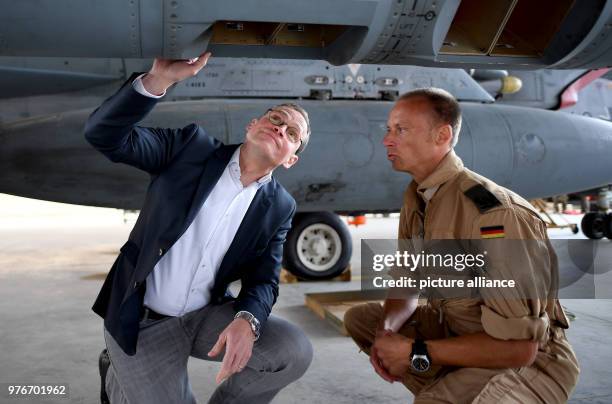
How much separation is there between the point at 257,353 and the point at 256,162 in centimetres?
73

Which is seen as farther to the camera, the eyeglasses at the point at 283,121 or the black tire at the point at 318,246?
the black tire at the point at 318,246

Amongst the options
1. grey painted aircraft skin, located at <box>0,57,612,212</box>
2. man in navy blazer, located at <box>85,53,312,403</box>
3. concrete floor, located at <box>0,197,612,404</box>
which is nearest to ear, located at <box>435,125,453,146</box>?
man in navy blazer, located at <box>85,53,312,403</box>

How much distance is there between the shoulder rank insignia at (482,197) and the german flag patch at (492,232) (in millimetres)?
65

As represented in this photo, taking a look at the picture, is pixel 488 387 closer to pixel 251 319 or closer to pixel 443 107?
pixel 251 319

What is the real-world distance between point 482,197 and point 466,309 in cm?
40

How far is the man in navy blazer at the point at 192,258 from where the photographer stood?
221cm

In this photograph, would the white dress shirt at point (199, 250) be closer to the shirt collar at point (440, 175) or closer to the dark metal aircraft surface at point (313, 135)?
the shirt collar at point (440, 175)

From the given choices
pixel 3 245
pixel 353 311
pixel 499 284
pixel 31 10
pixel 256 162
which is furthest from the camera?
pixel 3 245

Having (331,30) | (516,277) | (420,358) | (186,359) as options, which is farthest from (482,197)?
(331,30)

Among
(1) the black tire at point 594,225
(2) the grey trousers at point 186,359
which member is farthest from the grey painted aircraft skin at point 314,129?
(1) the black tire at point 594,225

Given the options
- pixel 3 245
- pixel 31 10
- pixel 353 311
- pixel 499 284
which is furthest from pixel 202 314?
pixel 3 245

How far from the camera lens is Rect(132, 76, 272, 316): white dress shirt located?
2355 millimetres

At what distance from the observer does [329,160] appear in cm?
615

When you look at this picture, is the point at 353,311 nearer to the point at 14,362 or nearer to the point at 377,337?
the point at 377,337
